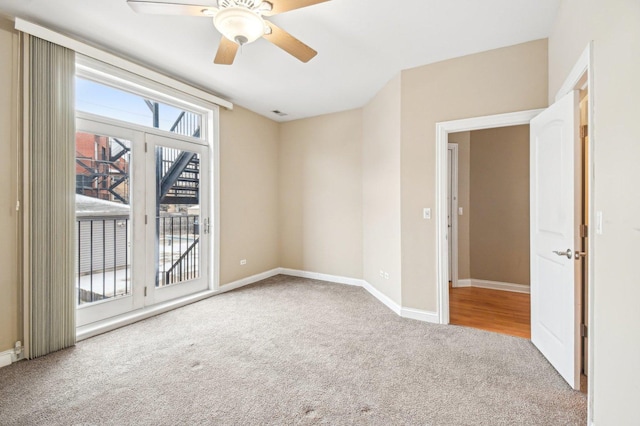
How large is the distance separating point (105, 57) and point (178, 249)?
2.25 m

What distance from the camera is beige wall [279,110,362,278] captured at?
4730mm

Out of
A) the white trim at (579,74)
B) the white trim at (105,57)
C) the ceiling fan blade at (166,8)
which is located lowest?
the white trim at (579,74)

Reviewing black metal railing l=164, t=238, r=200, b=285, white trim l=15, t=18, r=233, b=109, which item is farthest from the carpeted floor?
white trim l=15, t=18, r=233, b=109

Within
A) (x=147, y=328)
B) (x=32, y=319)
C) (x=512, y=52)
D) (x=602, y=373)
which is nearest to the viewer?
(x=602, y=373)

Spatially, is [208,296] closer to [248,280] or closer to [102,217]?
[248,280]

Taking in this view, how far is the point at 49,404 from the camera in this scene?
188 centimetres

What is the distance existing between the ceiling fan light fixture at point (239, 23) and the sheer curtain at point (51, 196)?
70.5 inches

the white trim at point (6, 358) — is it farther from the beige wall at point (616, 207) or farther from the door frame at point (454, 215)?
the door frame at point (454, 215)

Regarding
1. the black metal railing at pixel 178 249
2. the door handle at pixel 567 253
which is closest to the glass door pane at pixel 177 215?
the black metal railing at pixel 178 249

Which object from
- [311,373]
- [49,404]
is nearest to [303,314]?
[311,373]

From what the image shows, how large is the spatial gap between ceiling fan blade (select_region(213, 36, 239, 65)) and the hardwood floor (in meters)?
3.39

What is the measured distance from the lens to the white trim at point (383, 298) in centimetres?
345

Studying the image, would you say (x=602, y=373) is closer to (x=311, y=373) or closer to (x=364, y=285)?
(x=311, y=373)

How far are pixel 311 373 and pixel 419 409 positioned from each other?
0.79 meters
